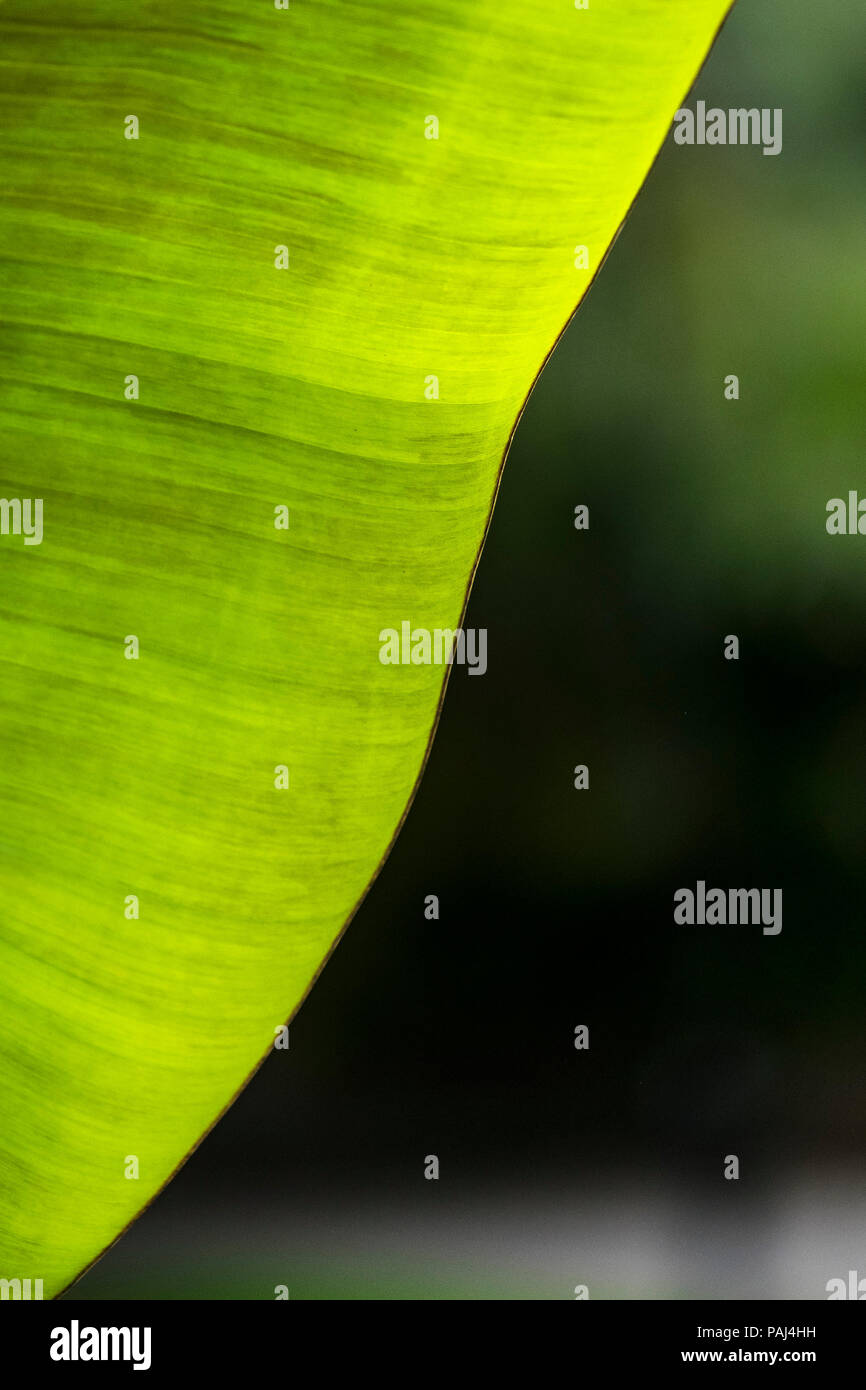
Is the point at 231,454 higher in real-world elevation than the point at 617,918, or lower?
higher

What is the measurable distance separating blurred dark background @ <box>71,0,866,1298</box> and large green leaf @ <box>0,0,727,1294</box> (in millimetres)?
64

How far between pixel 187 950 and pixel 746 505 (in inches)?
30.7

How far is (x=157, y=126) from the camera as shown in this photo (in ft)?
3.82

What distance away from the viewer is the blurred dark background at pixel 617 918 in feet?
4.00

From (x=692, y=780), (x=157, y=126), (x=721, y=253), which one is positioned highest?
(x=157, y=126)

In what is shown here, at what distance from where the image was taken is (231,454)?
47.1 inches

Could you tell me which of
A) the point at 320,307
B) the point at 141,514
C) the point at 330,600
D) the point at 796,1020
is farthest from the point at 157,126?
the point at 796,1020

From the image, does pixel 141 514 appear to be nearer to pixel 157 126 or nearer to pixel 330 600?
pixel 330 600

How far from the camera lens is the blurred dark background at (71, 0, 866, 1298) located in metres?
1.22

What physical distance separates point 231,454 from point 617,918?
66cm

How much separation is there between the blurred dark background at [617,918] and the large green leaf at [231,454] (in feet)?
0.21

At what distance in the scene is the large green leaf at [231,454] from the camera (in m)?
1.16

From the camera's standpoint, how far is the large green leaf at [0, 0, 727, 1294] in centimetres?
116

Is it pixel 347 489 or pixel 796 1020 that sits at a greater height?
pixel 347 489
